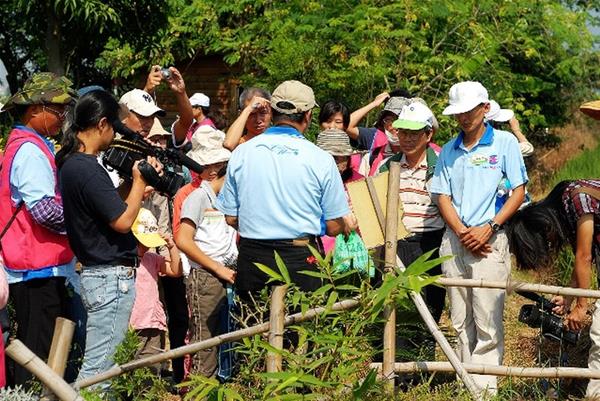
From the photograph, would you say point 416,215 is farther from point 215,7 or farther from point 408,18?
point 215,7

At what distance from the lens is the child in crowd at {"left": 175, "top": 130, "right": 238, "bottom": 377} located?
5.79 metres

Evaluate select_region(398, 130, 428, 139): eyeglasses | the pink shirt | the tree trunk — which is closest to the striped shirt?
select_region(398, 130, 428, 139): eyeglasses

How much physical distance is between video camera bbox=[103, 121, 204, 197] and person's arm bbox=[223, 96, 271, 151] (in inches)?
48.2

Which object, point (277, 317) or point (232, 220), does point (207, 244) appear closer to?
point (232, 220)

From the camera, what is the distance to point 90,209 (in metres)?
4.74

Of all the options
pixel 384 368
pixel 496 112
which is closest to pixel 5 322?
pixel 384 368

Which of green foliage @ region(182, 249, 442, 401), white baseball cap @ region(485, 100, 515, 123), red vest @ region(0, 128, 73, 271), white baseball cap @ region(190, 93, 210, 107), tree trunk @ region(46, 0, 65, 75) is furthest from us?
tree trunk @ region(46, 0, 65, 75)

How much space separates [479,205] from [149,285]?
192 centimetres

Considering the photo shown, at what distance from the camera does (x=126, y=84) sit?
18453 mm

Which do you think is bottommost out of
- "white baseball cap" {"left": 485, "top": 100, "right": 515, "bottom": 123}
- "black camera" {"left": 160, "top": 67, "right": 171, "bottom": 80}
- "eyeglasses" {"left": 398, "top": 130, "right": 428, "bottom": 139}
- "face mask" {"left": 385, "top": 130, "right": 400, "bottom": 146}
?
"face mask" {"left": 385, "top": 130, "right": 400, "bottom": 146}

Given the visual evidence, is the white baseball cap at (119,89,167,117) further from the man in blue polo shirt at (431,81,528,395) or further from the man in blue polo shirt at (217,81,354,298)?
the man in blue polo shirt at (431,81,528,395)

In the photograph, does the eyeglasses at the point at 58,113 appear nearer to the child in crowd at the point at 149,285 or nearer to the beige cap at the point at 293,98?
the child in crowd at the point at 149,285

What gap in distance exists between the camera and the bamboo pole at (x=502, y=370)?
516cm

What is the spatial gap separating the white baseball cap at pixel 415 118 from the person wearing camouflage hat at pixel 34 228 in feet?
6.65
